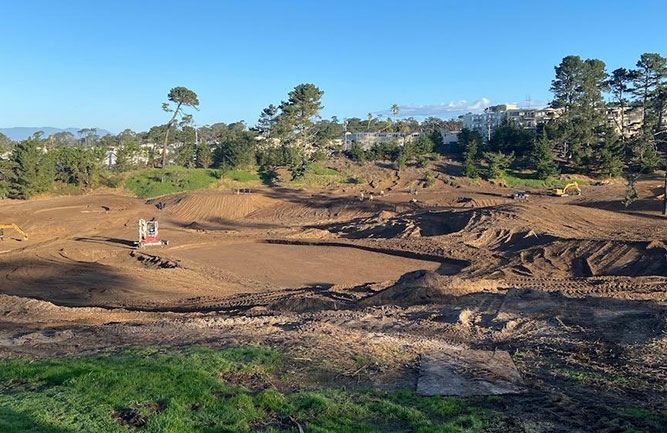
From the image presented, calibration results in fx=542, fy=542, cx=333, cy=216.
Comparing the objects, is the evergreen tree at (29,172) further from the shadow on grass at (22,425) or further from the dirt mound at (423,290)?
the shadow on grass at (22,425)

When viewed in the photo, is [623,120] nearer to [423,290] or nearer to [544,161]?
[544,161]

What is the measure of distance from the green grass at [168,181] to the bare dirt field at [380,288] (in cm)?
772

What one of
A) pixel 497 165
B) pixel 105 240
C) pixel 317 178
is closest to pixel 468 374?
pixel 105 240

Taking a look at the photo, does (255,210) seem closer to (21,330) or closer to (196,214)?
(196,214)

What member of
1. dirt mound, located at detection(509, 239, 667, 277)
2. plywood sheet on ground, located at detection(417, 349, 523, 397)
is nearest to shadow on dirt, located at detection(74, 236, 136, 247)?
dirt mound, located at detection(509, 239, 667, 277)

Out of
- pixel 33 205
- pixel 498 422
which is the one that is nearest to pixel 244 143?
pixel 33 205

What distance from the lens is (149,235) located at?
29344mm

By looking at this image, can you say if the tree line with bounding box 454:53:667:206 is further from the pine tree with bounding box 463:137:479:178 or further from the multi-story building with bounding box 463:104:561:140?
the multi-story building with bounding box 463:104:561:140

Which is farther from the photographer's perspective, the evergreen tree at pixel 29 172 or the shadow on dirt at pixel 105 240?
the evergreen tree at pixel 29 172

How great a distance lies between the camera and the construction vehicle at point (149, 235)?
94.2 ft

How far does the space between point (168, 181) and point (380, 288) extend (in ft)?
126

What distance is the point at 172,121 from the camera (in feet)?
207

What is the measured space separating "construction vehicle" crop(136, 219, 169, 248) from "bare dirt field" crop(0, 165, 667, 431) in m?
1.04

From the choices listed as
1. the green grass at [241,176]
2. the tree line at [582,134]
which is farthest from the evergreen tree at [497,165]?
the green grass at [241,176]
